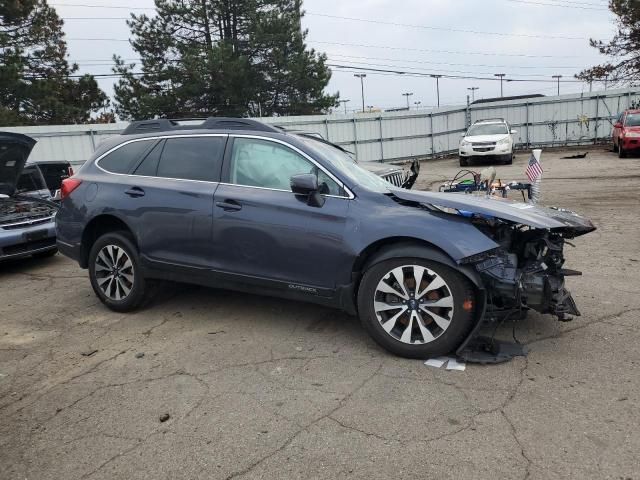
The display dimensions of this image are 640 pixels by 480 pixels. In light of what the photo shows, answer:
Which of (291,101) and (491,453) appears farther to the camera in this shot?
(291,101)

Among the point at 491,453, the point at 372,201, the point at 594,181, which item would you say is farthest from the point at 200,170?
the point at 594,181

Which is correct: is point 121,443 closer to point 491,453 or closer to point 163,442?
point 163,442

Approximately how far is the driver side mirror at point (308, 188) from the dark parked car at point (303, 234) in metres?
0.01

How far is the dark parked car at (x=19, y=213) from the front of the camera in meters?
6.77

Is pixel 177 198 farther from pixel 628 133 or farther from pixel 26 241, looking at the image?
pixel 628 133

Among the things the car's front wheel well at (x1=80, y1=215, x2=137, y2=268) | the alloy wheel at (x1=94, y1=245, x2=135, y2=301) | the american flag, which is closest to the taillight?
the car's front wheel well at (x1=80, y1=215, x2=137, y2=268)

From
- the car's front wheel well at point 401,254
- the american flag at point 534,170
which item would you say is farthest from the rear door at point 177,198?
the american flag at point 534,170

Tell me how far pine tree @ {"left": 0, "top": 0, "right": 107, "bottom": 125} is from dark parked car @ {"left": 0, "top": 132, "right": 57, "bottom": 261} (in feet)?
56.5

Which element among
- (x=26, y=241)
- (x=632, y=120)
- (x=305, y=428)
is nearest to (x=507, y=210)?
(x=305, y=428)

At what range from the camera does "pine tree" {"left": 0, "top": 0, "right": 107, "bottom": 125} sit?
2276cm

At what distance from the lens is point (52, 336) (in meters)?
4.64

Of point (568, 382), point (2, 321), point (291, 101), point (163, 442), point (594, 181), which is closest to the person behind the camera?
point (163, 442)

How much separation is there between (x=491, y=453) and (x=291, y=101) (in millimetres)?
27113

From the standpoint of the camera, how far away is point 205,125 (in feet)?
15.7
